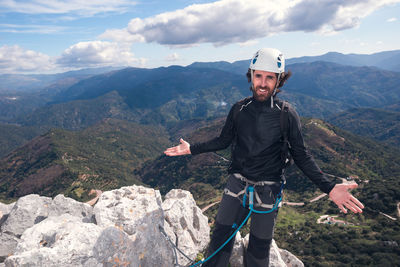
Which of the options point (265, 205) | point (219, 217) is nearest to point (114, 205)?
point (219, 217)

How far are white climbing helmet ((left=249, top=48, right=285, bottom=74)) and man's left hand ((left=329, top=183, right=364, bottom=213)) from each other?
161 inches

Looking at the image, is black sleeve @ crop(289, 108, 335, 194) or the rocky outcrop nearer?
black sleeve @ crop(289, 108, 335, 194)

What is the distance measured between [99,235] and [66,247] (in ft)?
3.80

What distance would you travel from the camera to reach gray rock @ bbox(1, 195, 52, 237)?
51.1 feet

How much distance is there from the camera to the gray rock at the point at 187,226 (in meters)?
14.3

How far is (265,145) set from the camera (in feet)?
24.2

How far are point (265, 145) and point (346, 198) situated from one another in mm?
2758

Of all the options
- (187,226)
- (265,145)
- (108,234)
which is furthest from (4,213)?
(265,145)

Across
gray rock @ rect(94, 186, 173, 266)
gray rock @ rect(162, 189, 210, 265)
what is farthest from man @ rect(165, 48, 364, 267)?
gray rock @ rect(162, 189, 210, 265)

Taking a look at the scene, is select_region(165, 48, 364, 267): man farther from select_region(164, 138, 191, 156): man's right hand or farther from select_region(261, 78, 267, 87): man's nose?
select_region(164, 138, 191, 156): man's right hand

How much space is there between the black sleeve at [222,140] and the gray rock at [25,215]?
47.8ft

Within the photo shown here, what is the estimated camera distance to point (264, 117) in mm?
7508

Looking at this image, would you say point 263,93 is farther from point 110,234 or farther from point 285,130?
point 110,234

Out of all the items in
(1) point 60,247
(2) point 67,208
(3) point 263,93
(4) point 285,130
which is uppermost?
(3) point 263,93
